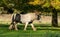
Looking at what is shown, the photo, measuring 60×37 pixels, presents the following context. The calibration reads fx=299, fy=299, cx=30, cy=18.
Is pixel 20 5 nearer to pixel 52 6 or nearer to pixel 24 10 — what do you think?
pixel 24 10

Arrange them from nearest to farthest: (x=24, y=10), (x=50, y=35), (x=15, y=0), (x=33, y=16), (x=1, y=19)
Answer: (x=50, y=35) → (x=33, y=16) → (x=15, y=0) → (x=24, y=10) → (x=1, y=19)

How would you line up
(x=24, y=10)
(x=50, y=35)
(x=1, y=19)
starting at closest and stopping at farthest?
(x=50, y=35) < (x=24, y=10) < (x=1, y=19)

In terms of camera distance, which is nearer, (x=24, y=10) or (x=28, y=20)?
(x=28, y=20)

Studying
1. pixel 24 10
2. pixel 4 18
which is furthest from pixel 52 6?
pixel 4 18

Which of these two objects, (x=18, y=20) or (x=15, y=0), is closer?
(x=18, y=20)

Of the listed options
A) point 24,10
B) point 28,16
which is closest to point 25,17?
point 28,16

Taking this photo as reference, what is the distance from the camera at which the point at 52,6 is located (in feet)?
86.2

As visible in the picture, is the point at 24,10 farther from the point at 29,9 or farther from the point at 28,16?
the point at 28,16

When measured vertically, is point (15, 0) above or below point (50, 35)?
above

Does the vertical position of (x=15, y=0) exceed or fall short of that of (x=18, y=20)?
it exceeds it

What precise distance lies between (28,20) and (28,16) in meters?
0.37

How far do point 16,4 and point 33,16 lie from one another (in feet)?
14.4

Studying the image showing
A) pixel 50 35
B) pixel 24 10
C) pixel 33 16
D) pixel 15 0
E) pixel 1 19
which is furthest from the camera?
pixel 1 19

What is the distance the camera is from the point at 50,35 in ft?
46.7
